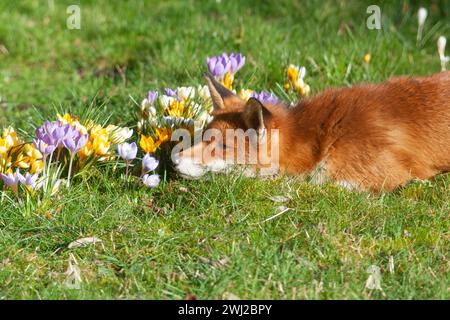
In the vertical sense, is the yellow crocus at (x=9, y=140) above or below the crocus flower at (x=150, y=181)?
above

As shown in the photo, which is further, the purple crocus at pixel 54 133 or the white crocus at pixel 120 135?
the white crocus at pixel 120 135

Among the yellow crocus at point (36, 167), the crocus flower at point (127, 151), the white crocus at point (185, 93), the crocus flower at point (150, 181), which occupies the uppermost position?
the white crocus at point (185, 93)

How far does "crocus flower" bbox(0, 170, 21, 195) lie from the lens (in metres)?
4.29

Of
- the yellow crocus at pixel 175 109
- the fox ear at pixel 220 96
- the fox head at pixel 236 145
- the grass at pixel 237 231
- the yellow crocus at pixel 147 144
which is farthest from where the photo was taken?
the yellow crocus at pixel 175 109

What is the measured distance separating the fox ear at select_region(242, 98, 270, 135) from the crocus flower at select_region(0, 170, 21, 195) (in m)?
1.41

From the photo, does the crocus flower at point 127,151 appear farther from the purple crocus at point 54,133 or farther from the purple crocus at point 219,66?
the purple crocus at point 219,66

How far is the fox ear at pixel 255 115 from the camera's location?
4469 millimetres

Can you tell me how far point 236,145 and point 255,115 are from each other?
238mm

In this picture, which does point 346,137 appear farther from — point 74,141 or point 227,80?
point 74,141

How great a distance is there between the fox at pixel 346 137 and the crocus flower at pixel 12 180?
924 mm

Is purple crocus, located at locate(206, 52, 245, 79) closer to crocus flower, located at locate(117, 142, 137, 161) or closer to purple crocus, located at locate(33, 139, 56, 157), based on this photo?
crocus flower, located at locate(117, 142, 137, 161)

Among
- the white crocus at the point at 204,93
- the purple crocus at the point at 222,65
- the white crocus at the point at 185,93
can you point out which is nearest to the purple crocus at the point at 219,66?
the purple crocus at the point at 222,65

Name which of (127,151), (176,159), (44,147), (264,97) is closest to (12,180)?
(44,147)

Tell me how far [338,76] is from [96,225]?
2.84 m
